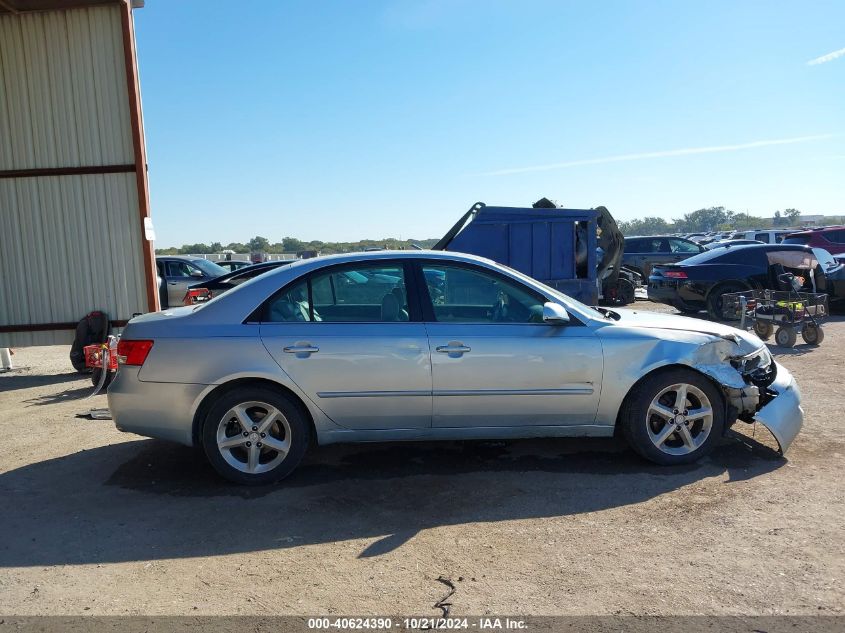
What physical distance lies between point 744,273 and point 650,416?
952cm

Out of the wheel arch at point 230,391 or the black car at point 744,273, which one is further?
the black car at point 744,273

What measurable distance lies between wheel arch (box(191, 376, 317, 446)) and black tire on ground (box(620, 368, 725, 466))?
2.26m

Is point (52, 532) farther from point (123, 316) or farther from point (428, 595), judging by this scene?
point (123, 316)

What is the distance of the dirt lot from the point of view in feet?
10.8

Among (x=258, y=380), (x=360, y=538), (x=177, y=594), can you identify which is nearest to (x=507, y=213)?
(x=258, y=380)

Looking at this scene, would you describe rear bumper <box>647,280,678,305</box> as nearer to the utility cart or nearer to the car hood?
the utility cart

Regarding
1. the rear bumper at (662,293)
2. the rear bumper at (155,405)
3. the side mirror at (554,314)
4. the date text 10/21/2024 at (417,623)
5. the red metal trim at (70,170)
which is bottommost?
the date text 10/21/2024 at (417,623)

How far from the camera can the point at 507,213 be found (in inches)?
391

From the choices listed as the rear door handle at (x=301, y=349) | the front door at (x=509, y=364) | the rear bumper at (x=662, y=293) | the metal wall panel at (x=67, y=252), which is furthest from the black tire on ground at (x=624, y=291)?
the rear door handle at (x=301, y=349)

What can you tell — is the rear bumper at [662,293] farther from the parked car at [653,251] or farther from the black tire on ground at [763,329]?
the parked car at [653,251]

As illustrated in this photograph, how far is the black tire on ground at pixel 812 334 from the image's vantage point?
33.1 ft

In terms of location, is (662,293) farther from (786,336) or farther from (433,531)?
(433,531)

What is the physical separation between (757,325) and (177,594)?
990 cm

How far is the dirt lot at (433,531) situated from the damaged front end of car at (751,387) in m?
0.28
